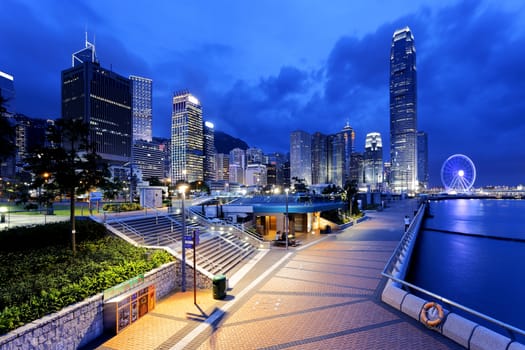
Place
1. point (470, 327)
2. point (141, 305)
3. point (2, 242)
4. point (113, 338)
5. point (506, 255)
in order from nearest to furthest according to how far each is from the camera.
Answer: point (470, 327) < point (113, 338) < point (141, 305) < point (2, 242) < point (506, 255)

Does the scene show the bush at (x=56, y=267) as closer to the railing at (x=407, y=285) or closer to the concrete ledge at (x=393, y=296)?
the concrete ledge at (x=393, y=296)

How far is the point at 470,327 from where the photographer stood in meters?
8.77

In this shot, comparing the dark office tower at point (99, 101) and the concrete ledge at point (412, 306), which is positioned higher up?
the dark office tower at point (99, 101)

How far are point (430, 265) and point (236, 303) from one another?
26026mm

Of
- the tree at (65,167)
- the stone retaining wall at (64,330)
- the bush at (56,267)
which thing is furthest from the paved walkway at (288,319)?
the tree at (65,167)

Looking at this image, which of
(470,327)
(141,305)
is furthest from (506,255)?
(141,305)

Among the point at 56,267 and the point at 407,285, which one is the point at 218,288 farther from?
the point at 407,285

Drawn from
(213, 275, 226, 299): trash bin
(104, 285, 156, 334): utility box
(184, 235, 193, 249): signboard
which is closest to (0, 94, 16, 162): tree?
(104, 285, 156, 334): utility box

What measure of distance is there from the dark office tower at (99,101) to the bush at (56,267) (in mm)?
179427

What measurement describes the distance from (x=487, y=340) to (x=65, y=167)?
16824 millimetres

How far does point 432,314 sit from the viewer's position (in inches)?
389

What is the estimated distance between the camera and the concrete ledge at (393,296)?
37.5ft

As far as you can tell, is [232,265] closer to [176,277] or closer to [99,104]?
[176,277]

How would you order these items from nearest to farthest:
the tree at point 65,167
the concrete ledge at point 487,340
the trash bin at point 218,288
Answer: the concrete ledge at point 487,340, the tree at point 65,167, the trash bin at point 218,288
